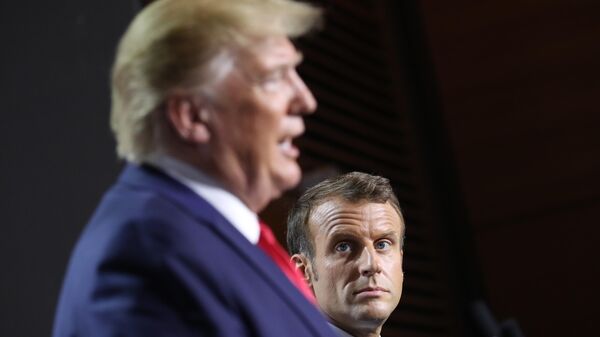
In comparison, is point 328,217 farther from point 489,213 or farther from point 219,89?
point 489,213

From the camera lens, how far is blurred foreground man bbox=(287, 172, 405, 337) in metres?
2.12

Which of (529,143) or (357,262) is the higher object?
(357,262)

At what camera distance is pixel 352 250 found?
2193mm

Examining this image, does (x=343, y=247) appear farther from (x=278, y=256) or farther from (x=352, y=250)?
(x=278, y=256)

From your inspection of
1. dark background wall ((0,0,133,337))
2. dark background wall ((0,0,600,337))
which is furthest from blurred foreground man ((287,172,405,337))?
dark background wall ((0,0,600,337))

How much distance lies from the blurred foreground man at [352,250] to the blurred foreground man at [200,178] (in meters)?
0.58

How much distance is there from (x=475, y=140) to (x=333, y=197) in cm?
301

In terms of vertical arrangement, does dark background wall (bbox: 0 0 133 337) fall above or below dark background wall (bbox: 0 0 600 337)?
above

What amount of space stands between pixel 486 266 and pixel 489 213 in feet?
0.83

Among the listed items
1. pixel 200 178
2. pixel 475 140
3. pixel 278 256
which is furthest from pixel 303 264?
pixel 475 140

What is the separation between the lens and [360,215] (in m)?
2.20

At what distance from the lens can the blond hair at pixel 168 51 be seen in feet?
4.76

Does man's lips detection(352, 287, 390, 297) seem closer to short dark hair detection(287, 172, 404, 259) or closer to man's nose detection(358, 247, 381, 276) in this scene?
man's nose detection(358, 247, 381, 276)

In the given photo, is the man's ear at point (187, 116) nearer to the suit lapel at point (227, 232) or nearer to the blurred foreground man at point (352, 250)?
the suit lapel at point (227, 232)
